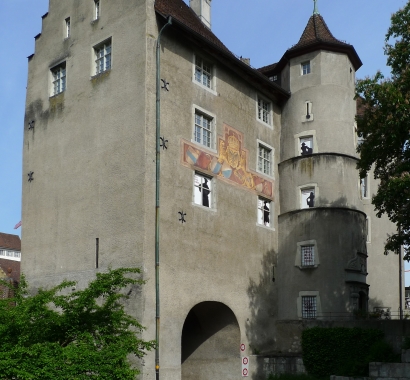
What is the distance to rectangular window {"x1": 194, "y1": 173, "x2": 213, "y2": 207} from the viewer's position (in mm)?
26484

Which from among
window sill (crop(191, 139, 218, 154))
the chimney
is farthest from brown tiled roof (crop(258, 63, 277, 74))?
window sill (crop(191, 139, 218, 154))

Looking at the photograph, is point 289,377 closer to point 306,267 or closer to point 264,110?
point 306,267

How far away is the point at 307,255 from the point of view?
2977 cm

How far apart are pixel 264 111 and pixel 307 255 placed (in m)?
7.18

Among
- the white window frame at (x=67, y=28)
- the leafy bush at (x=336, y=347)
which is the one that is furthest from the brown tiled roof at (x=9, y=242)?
the leafy bush at (x=336, y=347)

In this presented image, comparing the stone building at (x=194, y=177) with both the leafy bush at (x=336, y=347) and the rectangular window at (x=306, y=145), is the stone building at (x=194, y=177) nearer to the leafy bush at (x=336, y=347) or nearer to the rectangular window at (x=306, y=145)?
the rectangular window at (x=306, y=145)

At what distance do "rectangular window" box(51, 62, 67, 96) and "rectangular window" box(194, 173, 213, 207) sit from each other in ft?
23.6

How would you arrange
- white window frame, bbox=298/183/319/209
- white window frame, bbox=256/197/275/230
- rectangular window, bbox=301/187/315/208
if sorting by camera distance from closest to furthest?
white window frame, bbox=256/197/275/230
white window frame, bbox=298/183/319/209
rectangular window, bbox=301/187/315/208

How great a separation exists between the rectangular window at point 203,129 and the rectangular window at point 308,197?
564 cm

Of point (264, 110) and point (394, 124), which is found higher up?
point (264, 110)

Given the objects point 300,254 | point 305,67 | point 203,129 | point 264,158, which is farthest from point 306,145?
point 203,129

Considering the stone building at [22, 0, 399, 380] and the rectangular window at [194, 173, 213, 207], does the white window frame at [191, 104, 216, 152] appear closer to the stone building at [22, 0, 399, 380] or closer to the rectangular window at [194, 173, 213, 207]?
the stone building at [22, 0, 399, 380]

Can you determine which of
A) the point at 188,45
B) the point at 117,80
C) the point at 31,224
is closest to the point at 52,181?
the point at 31,224

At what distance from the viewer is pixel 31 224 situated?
28.2m
